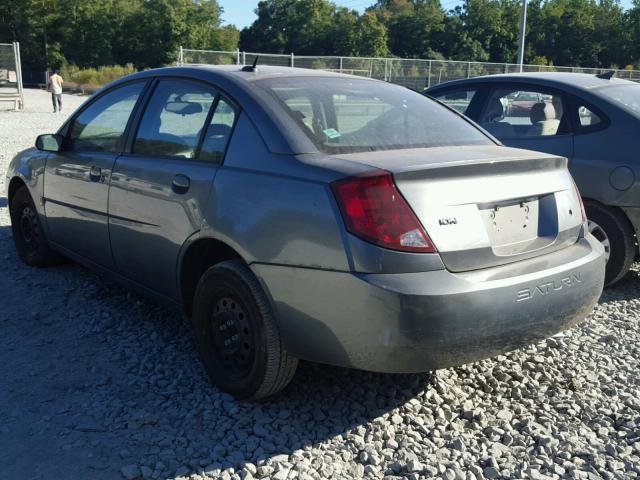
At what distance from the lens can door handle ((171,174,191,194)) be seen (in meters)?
3.50

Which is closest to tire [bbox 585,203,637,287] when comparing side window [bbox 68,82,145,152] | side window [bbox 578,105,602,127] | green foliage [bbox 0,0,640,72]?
side window [bbox 578,105,602,127]

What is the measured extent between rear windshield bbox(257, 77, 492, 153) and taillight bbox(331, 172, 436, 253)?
0.43 meters

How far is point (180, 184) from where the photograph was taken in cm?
353

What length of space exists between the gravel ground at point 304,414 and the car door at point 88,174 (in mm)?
595

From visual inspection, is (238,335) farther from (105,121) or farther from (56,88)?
(56,88)

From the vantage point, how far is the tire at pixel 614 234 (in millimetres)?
5113

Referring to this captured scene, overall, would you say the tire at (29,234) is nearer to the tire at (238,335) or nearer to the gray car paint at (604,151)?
the tire at (238,335)

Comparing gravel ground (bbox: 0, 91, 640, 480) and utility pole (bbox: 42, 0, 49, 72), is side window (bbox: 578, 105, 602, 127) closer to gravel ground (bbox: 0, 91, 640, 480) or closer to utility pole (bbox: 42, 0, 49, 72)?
gravel ground (bbox: 0, 91, 640, 480)

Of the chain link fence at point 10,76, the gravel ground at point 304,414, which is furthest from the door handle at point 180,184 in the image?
the chain link fence at point 10,76

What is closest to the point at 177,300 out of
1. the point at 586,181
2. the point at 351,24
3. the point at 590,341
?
the point at 590,341

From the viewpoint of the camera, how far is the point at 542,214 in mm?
3289

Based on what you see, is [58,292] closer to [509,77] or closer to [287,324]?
[287,324]

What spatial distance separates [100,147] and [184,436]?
220 cm

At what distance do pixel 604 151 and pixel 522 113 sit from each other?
0.96 metres
